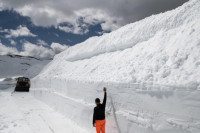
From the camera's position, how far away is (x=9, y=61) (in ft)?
173

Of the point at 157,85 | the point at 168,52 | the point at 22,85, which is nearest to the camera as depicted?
the point at 157,85

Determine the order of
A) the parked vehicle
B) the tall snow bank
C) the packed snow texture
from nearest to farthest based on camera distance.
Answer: the packed snow texture → the tall snow bank → the parked vehicle

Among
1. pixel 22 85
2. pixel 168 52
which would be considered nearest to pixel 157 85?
pixel 168 52

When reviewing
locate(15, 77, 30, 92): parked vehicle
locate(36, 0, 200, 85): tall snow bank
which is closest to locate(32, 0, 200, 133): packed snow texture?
locate(36, 0, 200, 85): tall snow bank

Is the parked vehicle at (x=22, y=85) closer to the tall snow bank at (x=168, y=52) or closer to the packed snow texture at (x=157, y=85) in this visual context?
the packed snow texture at (x=157, y=85)

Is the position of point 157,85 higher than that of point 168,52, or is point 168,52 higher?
point 168,52

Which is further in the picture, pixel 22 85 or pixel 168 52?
pixel 22 85

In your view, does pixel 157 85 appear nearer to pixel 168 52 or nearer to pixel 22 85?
pixel 168 52

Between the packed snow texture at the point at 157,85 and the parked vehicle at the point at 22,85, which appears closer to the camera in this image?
the packed snow texture at the point at 157,85

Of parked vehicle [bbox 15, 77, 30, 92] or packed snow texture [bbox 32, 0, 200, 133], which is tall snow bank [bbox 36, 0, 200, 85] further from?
parked vehicle [bbox 15, 77, 30, 92]

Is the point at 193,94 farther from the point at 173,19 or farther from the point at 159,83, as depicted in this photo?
the point at 173,19

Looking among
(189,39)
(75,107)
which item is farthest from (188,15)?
(75,107)

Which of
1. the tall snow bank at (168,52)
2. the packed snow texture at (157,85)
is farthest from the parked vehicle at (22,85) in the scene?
the tall snow bank at (168,52)

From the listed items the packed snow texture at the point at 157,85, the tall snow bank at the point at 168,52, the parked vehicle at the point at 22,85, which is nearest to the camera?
the packed snow texture at the point at 157,85
